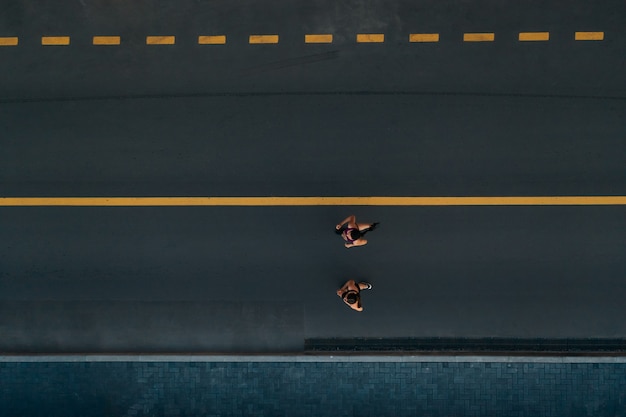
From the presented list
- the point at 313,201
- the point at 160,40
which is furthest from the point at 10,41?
the point at 313,201

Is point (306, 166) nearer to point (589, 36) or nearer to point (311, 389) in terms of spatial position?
point (311, 389)

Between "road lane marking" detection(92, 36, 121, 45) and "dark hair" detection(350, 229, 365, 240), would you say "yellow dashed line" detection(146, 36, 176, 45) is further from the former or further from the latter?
"dark hair" detection(350, 229, 365, 240)

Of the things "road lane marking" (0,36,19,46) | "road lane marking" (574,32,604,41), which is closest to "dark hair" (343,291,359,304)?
"road lane marking" (574,32,604,41)

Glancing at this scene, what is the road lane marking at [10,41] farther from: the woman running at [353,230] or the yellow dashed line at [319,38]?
the woman running at [353,230]

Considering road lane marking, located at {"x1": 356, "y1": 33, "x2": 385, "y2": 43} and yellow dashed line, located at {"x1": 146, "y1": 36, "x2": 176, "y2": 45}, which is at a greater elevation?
yellow dashed line, located at {"x1": 146, "y1": 36, "x2": 176, "y2": 45}

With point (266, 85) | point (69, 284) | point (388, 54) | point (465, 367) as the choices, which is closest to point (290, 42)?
point (266, 85)

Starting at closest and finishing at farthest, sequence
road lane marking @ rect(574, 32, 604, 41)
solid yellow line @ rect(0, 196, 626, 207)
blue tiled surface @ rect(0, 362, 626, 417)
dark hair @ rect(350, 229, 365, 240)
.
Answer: dark hair @ rect(350, 229, 365, 240), road lane marking @ rect(574, 32, 604, 41), solid yellow line @ rect(0, 196, 626, 207), blue tiled surface @ rect(0, 362, 626, 417)

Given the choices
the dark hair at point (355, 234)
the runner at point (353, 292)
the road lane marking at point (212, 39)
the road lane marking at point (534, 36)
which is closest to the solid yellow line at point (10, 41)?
the road lane marking at point (212, 39)

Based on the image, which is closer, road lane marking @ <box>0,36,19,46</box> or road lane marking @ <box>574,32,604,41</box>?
road lane marking @ <box>574,32,604,41</box>
